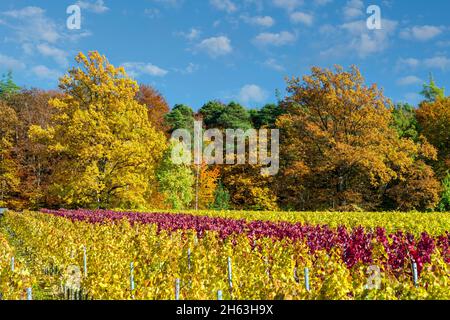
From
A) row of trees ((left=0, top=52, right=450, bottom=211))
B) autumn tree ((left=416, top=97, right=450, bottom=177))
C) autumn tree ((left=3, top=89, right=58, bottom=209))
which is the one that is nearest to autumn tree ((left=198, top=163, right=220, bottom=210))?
row of trees ((left=0, top=52, right=450, bottom=211))

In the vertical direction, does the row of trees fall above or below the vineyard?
above

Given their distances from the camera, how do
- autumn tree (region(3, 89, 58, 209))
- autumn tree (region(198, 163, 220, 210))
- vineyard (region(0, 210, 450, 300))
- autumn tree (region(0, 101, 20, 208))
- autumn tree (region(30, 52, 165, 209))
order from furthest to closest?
1. autumn tree (region(198, 163, 220, 210))
2. autumn tree (region(3, 89, 58, 209))
3. autumn tree (region(0, 101, 20, 208))
4. autumn tree (region(30, 52, 165, 209))
5. vineyard (region(0, 210, 450, 300))

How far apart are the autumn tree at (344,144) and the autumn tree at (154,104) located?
17.6 m

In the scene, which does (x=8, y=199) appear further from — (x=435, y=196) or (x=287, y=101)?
(x=435, y=196)

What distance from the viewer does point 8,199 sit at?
42812mm

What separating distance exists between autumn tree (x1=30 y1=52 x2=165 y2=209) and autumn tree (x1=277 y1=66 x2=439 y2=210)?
1070cm

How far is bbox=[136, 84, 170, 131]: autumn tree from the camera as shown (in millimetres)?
51312

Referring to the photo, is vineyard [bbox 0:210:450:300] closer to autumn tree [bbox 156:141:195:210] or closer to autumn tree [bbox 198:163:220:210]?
autumn tree [bbox 156:141:195:210]

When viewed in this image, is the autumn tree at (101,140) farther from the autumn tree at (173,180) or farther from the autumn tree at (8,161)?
the autumn tree at (8,161)

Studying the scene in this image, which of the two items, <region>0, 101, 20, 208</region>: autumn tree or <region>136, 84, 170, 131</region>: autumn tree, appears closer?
<region>0, 101, 20, 208</region>: autumn tree

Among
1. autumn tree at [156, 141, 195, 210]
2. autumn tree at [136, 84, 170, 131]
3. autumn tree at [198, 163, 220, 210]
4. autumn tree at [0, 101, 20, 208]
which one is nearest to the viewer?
autumn tree at [156, 141, 195, 210]

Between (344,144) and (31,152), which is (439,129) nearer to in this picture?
(344,144)

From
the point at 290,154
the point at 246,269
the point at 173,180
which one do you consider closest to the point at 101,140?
the point at 173,180
